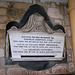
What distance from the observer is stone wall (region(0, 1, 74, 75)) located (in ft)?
7.96

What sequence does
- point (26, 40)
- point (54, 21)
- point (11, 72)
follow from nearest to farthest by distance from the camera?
point (11, 72), point (26, 40), point (54, 21)

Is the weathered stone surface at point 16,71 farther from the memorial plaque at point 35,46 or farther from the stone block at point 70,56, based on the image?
the stone block at point 70,56

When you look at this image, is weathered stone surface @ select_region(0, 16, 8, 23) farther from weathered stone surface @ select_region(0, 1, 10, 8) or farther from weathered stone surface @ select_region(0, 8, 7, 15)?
weathered stone surface @ select_region(0, 1, 10, 8)

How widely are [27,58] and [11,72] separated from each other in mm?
404

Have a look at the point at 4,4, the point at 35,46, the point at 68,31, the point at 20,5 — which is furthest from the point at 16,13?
the point at 68,31

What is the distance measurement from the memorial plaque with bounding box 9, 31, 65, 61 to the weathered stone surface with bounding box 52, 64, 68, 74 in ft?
0.54

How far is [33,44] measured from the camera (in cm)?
256

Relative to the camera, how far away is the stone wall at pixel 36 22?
243cm

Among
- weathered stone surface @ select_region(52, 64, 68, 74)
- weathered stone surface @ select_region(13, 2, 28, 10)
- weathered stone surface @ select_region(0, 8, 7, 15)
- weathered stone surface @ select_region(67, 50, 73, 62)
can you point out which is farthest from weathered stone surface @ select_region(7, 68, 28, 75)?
weathered stone surface @ select_region(13, 2, 28, 10)

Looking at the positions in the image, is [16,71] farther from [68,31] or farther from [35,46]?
[68,31]

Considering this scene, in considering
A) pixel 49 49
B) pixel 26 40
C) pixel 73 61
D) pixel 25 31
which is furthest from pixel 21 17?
pixel 73 61

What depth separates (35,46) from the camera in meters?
2.56

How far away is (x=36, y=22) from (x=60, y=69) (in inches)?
43.7

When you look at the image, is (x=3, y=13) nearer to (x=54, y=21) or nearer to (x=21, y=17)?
(x=21, y=17)
